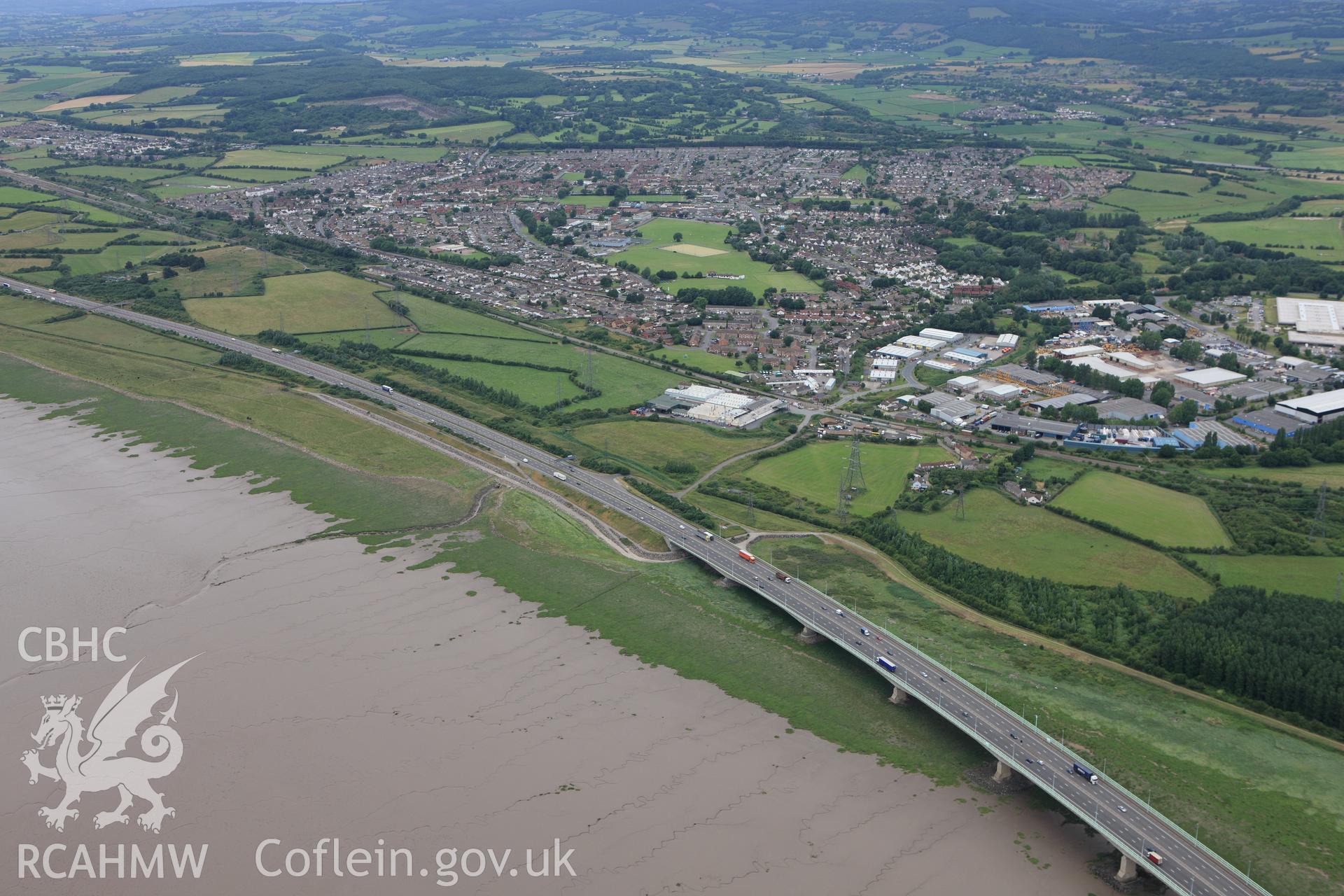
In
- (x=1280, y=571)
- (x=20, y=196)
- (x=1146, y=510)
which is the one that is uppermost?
(x=20, y=196)

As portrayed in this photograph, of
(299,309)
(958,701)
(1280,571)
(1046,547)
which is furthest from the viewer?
(299,309)

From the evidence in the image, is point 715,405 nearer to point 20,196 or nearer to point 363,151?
point 20,196

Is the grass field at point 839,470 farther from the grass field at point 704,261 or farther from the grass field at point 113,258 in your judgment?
the grass field at point 113,258

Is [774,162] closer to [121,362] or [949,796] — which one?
[121,362]

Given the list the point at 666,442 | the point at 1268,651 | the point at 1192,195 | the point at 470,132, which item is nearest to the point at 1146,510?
the point at 1268,651

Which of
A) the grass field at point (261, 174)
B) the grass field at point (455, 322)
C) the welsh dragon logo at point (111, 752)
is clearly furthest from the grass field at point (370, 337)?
the grass field at point (261, 174)
